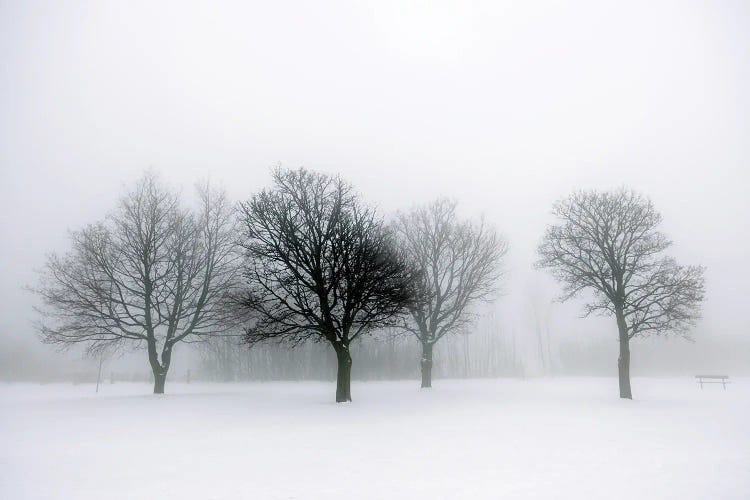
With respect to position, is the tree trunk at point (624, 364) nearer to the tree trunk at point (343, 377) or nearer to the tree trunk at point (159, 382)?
the tree trunk at point (343, 377)

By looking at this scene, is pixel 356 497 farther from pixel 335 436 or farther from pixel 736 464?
pixel 736 464

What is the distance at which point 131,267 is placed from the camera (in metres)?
28.4

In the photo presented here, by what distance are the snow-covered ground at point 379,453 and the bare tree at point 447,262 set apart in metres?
15.2

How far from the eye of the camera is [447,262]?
3681 cm

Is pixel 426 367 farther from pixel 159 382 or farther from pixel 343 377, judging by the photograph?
pixel 159 382

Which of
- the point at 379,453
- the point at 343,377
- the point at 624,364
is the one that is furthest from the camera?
the point at 624,364

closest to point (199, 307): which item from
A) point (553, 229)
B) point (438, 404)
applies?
point (438, 404)

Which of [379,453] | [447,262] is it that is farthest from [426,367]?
[379,453]

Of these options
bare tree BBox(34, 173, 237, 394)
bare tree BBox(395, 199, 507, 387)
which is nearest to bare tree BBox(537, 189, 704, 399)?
bare tree BBox(395, 199, 507, 387)

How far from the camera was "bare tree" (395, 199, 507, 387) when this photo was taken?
3447 centimetres

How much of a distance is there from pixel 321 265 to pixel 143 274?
1274 centimetres

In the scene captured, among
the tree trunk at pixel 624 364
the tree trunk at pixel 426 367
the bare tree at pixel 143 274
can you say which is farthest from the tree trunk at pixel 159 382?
→ the tree trunk at pixel 624 364

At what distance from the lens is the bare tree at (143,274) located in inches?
1059

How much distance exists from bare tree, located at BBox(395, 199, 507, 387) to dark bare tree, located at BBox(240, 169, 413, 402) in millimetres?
10359
